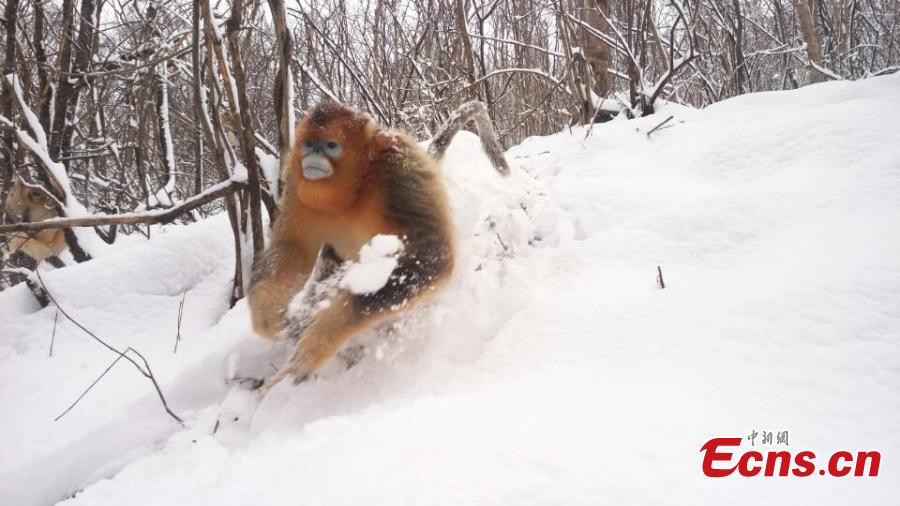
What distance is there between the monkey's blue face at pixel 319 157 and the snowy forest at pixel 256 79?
22.8 inches

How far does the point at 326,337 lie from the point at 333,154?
0.66 m

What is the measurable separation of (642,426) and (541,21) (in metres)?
7.72

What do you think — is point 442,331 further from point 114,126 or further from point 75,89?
point 114,126

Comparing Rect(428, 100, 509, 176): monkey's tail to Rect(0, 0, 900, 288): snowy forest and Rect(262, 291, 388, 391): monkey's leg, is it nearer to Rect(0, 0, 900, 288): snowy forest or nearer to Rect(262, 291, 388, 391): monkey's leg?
Rect(0, 0, 900, 288): snowy forest

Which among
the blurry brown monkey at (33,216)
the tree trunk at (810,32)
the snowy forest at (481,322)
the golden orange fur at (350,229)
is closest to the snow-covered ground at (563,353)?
the snowy forest at (481,322)

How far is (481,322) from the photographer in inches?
72.5

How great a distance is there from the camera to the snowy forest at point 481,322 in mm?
920

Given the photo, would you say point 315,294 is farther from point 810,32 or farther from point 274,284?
point 810,32

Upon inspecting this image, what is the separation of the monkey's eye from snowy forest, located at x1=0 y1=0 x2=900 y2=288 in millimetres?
656

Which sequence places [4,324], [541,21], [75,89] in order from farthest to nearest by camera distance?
[541,21] → [75,89] → [4,324]

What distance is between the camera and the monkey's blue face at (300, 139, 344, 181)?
1787 mm

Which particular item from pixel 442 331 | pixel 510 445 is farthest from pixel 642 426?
pixel 442 331

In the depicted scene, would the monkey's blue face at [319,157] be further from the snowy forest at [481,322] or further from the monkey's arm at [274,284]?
the monkey's arm at [274,284]

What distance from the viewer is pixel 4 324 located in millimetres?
2342
